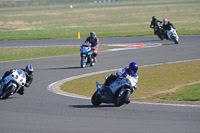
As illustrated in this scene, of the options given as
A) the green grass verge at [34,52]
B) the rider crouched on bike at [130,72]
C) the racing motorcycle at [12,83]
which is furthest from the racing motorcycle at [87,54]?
the rider crouched on bike at [130,72]

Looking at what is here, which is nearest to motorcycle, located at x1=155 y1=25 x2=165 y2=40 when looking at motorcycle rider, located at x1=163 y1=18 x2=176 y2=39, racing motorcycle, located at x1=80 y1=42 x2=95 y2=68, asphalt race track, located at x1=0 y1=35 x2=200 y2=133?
motorcycle rider, located at x1=163 y1=18 x2=176 y2=39

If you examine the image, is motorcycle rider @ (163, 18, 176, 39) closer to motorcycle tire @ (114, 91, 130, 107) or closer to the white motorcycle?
the white motorcycle

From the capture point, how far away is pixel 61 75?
20.7m

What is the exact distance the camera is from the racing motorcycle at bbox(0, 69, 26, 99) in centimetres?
1398

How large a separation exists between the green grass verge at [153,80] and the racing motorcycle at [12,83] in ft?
8.08

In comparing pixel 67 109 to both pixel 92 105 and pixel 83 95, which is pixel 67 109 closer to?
pixel 92 105

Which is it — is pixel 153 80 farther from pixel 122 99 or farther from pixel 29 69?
pixel 122 99

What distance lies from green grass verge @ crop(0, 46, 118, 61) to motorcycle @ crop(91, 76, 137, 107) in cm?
1617

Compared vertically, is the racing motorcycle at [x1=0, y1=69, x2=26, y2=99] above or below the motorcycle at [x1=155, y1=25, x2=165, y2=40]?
below

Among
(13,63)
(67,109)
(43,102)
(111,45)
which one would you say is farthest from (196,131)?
(111,45)

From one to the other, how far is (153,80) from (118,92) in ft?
20.2

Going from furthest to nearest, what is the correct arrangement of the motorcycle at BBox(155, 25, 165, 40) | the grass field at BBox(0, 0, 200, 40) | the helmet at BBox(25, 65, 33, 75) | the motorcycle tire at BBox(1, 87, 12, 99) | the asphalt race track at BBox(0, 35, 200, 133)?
the grass field at BBox(0, 0, 200, 40) → the motorcycle at BBox(155, 25, 165, 40) → the helmet at BBox(25, 65, 33, 75) → the motorcycle tire at BBox(1, 87, 12, 99) → the asphalt race track at BBox(0, 35, 200, 133)

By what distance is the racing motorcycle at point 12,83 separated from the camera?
550 inches

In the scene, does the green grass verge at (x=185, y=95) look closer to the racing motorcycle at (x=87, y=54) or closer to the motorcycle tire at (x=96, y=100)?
the motorcycle tire at (x=96, y=100)
